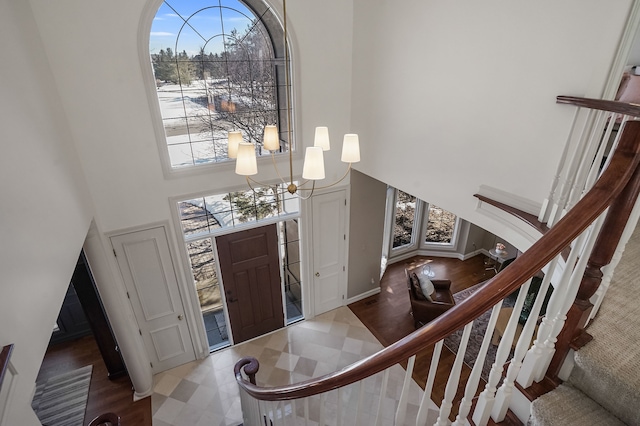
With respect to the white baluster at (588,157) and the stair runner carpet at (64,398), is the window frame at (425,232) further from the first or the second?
the stair runner carpet at (64,398)

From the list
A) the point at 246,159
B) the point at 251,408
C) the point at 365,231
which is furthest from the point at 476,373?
the point at 365,231

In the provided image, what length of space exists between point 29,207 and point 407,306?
550 centimetres

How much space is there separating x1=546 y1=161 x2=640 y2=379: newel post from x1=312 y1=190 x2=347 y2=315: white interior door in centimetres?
392

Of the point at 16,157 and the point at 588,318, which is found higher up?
the point at 16,157

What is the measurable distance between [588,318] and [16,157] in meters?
2.89

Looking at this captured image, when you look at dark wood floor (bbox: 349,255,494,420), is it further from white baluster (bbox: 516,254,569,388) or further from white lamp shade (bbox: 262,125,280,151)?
white lamp shade (bbox: 262,125,280,151)

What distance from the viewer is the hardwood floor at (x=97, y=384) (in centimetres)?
429

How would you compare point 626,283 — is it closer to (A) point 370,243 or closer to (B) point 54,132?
(B) point 54,132

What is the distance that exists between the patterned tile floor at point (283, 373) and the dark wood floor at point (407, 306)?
223 mm

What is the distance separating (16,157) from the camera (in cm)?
191

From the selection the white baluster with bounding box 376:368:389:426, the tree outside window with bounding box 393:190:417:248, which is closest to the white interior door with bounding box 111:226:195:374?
the white baluster with bounding box 376:368:389:426

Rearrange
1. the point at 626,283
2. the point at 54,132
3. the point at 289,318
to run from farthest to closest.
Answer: the point at 289,318 → the point at 54,132 → the point at 626,283

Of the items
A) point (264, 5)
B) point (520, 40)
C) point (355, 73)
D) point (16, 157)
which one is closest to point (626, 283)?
point (520, 40)

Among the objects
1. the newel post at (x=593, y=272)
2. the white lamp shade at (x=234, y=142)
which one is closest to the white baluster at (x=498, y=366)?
the newel post at (x=593, y=272)
